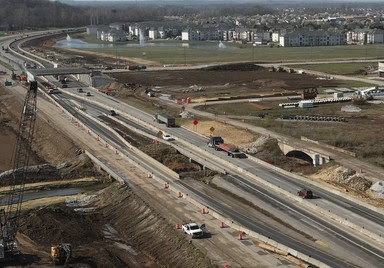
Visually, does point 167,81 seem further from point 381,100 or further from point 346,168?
point 346,168

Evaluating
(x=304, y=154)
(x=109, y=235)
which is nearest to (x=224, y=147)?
(x=304, y=154)

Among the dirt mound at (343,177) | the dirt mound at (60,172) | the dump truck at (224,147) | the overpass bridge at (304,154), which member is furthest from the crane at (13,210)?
the dirt mound at (343,177)

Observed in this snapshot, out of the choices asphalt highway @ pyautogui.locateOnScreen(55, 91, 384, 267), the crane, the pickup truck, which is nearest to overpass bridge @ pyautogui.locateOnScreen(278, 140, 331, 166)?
asphalt highway @ pyautogui.locateOnScreen(55, 91, 384, 267)

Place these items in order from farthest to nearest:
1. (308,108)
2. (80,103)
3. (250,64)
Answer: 1. (250,64)
2. (80,103)
3. (308,108)

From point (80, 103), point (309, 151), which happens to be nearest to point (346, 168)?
point (309, 151)

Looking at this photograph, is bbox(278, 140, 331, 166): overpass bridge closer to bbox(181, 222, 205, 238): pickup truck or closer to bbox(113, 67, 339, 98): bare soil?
bbox(181, 222, 205, 238): pickup truck

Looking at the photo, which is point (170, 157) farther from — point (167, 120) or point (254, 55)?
point (254, 55)

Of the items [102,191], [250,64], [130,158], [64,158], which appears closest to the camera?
[102,191]
